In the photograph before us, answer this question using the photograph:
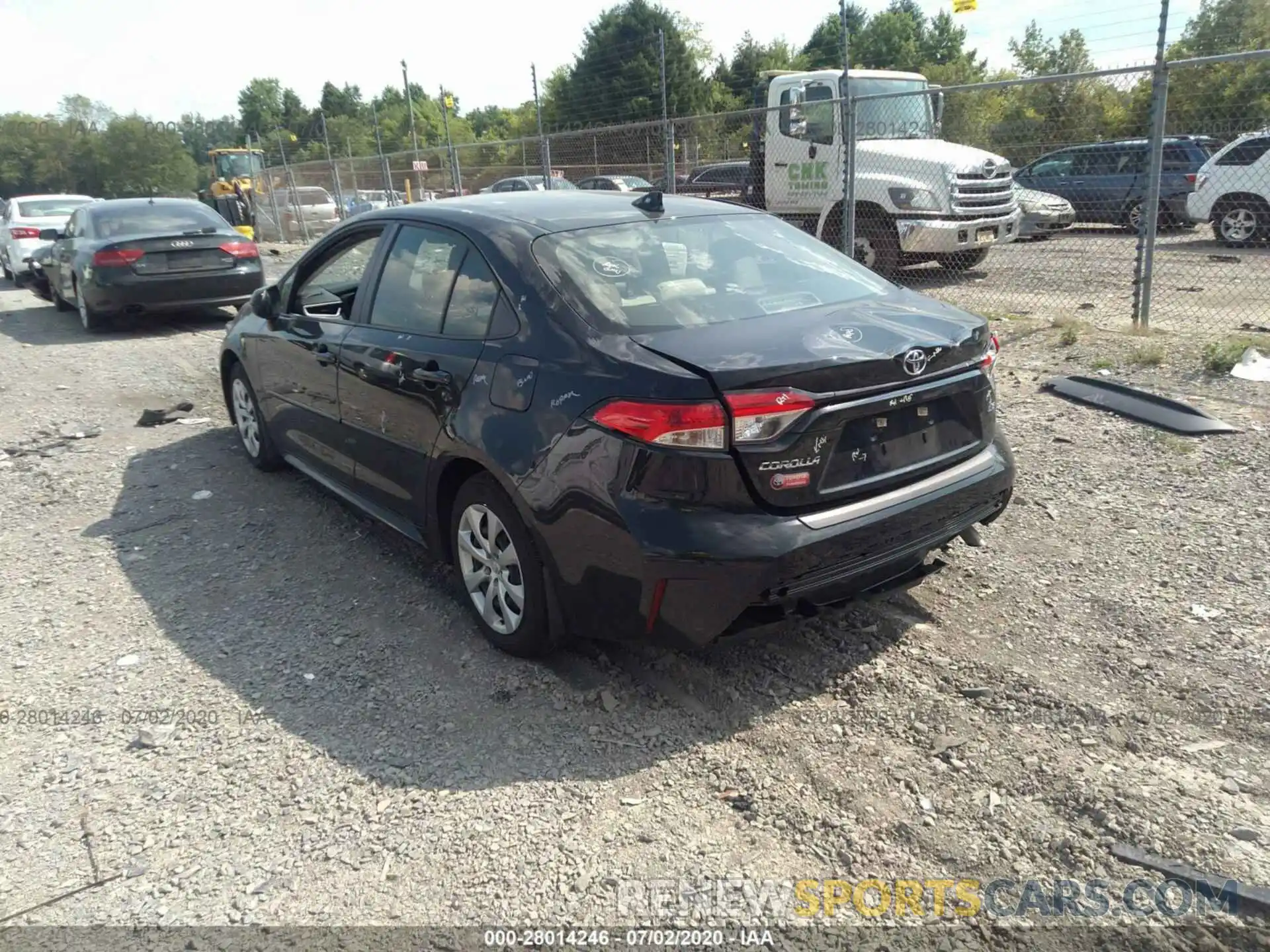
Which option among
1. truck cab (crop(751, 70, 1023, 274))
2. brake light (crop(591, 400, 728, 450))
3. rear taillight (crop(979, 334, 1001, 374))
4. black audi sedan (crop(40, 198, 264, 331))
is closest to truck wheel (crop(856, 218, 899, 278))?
truck cab (crop(751, 70, 1023, 274))

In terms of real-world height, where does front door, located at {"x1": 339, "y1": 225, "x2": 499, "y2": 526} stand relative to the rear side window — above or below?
below

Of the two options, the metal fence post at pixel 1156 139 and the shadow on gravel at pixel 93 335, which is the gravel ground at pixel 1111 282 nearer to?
the metal fence post at pixel 1156 139

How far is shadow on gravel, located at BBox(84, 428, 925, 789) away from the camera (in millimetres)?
3180

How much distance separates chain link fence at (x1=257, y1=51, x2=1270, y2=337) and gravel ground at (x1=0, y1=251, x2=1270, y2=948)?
5.12 m

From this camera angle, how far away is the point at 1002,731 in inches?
122

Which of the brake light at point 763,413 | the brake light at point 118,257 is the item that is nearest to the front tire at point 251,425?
the brake light at point 763,413

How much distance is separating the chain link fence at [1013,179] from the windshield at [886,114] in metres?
0.02

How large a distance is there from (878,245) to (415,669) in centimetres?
943

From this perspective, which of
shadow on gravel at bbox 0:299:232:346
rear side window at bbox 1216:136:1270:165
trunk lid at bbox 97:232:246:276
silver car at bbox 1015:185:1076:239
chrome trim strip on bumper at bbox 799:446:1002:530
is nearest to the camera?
chrome trim strip on bumper at bbox 799:446:1002:530

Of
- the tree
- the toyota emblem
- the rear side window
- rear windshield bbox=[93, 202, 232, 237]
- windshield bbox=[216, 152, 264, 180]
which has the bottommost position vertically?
the toyota emblem

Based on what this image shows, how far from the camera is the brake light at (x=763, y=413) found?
2.92 metres

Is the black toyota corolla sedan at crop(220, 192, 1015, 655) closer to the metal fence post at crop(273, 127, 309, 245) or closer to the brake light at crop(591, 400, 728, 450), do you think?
the brake light at crop(591, 400, 728, 450)

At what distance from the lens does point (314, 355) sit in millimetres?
4762

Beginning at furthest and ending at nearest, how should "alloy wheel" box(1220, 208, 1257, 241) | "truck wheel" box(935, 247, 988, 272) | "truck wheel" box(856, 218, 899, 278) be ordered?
"alloy wheel" box(1220, 208, 1257, 241), "truck wheel" box(935, 247, 988, 272), "truck wheel" box(856, 218, 899, 278)
